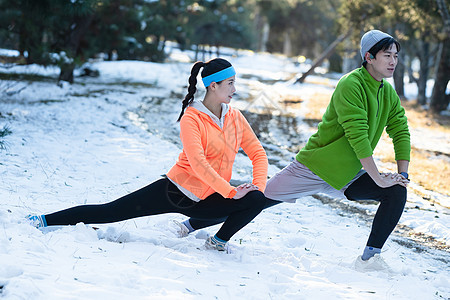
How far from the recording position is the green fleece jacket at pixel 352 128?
151 inches

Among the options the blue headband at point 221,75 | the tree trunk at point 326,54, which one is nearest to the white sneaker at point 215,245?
the blue headband at point 221,75

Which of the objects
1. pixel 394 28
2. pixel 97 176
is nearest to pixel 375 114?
pixel 97 176

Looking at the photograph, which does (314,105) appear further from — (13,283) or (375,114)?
(13,283)

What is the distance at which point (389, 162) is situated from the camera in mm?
8891

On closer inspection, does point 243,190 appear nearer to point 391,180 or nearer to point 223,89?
point 223,89

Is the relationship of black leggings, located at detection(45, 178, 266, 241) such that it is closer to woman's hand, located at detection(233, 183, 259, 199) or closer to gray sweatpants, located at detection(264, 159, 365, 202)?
woman's hand, located at detection(233, 183, 259, 199)

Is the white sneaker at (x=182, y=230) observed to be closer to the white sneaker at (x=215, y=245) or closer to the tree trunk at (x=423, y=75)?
the white sneaker at (x=215, y=245)

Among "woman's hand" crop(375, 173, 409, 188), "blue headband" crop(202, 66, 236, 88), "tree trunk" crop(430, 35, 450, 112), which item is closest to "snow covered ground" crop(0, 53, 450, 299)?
"woman's hand" crop(375, 173, 409, 188)

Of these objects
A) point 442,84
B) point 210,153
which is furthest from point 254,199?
point 442,84

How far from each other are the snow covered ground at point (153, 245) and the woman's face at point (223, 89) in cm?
112

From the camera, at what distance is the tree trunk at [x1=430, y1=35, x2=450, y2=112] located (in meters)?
17.3

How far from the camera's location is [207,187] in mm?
3936

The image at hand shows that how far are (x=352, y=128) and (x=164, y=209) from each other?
1444 mm

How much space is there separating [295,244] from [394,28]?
60.6 feet
